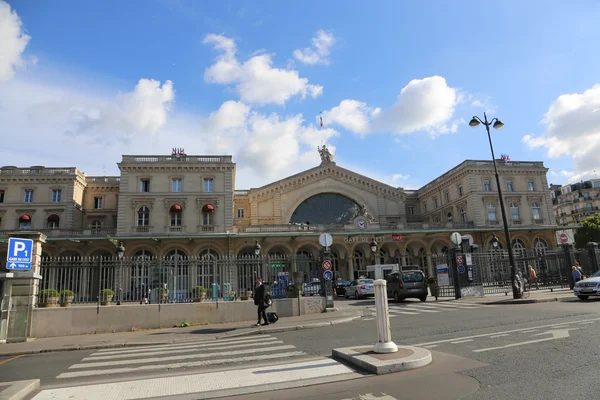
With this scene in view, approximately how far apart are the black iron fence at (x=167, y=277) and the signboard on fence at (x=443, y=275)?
33.0ft

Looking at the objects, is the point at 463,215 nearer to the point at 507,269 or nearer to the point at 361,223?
the point at 361,223

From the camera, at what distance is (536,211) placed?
47.5m

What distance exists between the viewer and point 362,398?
5.21 meters

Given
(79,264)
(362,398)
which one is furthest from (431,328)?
(79,264)

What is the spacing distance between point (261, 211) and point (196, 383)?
41273 mm

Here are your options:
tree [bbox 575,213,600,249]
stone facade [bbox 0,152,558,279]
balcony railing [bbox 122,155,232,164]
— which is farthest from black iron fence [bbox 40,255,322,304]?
tree [bbox 575,213,600,249]

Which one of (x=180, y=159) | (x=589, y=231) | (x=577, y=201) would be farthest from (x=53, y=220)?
(x=577, y=201)

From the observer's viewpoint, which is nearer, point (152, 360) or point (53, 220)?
point (152, 360)

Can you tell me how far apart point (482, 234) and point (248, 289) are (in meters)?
35.8

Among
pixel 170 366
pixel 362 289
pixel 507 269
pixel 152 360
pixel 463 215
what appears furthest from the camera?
pixel 463 215

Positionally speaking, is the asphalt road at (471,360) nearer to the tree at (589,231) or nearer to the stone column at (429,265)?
the stone column at (429,265)

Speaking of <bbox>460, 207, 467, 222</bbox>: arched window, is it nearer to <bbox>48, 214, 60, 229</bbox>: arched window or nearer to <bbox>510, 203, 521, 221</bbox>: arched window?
<bbox>510, 203, 521, 221</bbox>: arched window

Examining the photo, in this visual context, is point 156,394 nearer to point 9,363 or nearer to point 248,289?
point 9,363

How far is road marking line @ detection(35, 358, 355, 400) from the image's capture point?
5.89m
